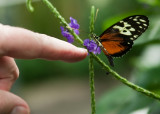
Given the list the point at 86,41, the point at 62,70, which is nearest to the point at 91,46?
the point at 86,41

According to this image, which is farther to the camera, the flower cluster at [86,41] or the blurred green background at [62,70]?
the blurred green background at [62,70]

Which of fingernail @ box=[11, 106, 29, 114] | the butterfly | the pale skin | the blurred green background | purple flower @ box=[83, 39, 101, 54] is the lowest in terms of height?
fingernail @ box=[11, 106, 29, 114]

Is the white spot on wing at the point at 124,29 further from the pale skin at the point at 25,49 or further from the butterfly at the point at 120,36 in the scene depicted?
the pale skin at the point at 25,49

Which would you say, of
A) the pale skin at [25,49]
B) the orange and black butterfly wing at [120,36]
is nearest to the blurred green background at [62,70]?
the orange and black butterfly wing at [120,36]

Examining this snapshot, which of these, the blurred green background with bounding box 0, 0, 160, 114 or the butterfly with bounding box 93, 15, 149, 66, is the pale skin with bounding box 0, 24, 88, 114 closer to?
the butterfly with bounding box 93, 15, 149, 66

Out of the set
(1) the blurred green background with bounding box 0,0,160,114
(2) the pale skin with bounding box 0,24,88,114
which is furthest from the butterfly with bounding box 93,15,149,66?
(1) the blurred green background with bounding box 0,0,160,114

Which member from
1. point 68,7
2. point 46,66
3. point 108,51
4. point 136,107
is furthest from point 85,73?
point 108,51

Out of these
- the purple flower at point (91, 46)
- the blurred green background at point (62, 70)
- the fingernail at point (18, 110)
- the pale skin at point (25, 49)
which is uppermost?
the blurred green background at point (62, 70)

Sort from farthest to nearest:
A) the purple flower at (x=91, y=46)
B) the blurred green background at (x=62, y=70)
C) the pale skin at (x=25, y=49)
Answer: the blurred green background at (x=62, y=70)
the purple flower at (x=91, y=46)
the pale skin at (x=25, y=49)

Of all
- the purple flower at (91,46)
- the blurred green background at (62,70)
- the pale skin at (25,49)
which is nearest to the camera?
the pale skin at (25,49)

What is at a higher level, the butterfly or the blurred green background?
the blurred green background

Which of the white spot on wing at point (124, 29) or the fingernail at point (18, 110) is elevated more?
the white spot on wing at point (124, 29)
